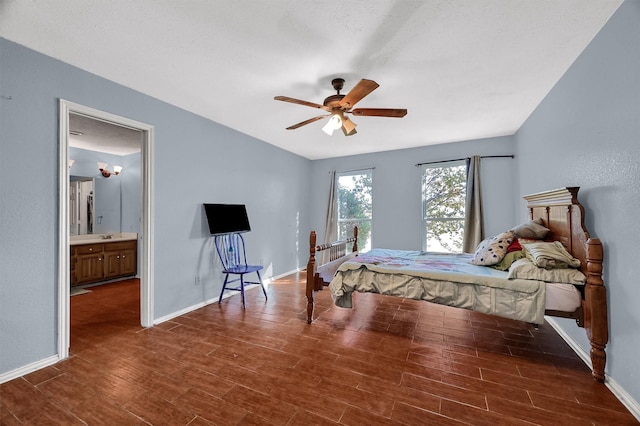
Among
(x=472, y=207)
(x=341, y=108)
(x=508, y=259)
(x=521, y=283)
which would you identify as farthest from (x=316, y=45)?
(x=472, y=207)

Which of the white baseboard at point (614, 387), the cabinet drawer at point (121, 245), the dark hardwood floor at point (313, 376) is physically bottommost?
the dark hardwood floor at point (313, 376)

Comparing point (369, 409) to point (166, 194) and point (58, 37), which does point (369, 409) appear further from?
point (58, 37)

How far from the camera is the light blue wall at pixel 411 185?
4.40 metres

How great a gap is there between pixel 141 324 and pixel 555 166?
15.4 feet

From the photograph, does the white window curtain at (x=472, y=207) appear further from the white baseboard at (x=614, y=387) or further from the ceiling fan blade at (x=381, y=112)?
the ceiling fan blade at (x=381, y=112)

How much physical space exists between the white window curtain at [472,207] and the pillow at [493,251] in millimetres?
1733

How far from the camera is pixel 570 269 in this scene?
7.00 feet

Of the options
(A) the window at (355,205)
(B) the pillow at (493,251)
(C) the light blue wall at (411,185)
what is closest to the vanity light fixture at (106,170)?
(C) the light blue wall at (411,185)

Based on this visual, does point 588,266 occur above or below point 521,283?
above

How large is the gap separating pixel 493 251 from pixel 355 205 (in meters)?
3.23

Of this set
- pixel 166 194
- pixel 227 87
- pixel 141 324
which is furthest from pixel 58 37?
pixel 141 324

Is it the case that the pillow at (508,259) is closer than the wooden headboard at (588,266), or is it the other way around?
the wooden headboard at (588,266)

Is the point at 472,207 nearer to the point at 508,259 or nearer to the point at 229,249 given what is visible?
Result: the point at 508,259

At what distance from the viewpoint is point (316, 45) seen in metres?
2.04
